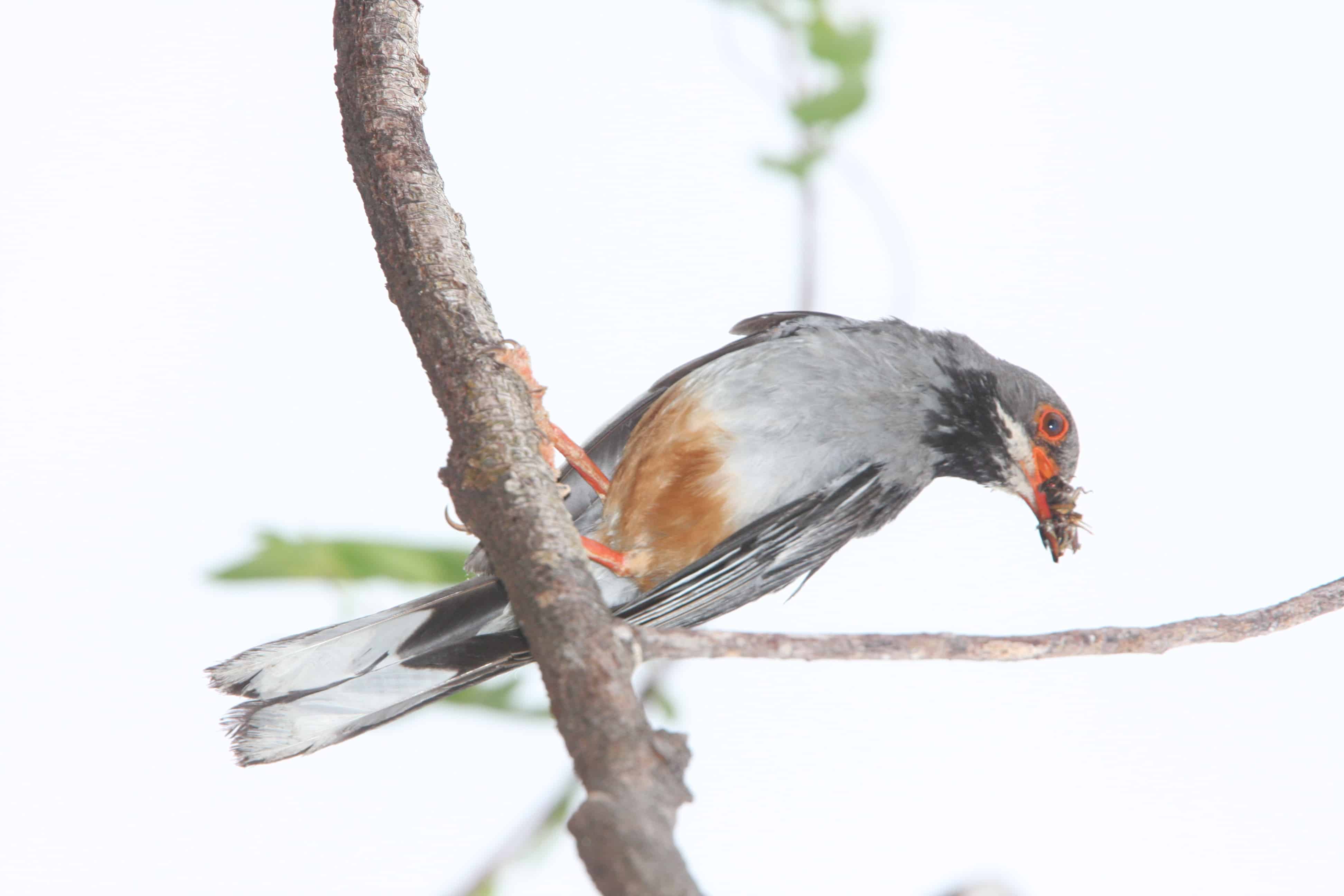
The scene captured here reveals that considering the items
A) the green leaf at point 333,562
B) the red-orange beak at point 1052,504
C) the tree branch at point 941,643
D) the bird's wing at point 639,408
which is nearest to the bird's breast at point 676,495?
the bird's wing at point 639,408

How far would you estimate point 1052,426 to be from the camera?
2.83 m

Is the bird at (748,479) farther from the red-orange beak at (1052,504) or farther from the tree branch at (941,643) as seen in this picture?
the tree branch at (941,643)

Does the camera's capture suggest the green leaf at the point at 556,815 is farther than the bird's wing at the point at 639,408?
No

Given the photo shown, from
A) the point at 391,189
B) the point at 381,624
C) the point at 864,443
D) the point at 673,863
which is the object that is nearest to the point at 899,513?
the point at 864,443

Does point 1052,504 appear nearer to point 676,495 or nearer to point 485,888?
point 676,495

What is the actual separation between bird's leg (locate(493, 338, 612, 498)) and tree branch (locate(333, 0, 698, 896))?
0.09 meters

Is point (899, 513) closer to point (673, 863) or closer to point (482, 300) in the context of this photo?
point (482, 300)

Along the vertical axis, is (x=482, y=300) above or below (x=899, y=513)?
above

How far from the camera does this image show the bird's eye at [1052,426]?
9.27 ft

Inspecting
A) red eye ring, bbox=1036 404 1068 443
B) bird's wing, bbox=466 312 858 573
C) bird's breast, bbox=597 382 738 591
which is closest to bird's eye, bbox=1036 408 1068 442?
red eye ring, bbox=1036 404 1068 443

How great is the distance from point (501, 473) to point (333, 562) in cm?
68

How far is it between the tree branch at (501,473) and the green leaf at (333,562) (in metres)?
0.52

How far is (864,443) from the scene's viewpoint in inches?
107

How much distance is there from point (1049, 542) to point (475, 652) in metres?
1.51
